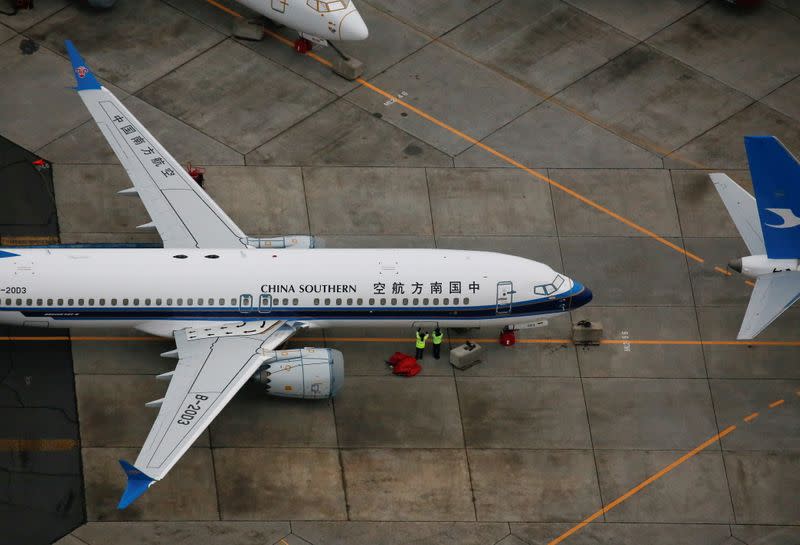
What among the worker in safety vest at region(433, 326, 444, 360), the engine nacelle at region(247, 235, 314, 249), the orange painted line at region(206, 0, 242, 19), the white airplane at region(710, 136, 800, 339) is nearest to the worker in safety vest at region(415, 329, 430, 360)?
the worker in safety vest at region(433, 326, 444, 360)

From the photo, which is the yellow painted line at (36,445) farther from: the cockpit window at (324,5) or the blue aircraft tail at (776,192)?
the blue aircraft tail at (776,192)

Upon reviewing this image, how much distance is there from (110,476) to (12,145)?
1777cm

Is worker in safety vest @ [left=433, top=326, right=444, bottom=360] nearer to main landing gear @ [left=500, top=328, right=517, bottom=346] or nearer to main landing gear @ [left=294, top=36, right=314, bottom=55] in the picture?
main landing gear @ [left=500, top=328, right=517, bottom=346]

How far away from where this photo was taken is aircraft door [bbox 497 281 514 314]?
147 feet

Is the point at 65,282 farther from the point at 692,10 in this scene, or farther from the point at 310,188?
the point at 692,10

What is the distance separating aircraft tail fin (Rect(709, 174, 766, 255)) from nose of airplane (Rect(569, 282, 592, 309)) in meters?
5.97

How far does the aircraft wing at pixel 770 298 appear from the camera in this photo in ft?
137

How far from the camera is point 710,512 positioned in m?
42.2

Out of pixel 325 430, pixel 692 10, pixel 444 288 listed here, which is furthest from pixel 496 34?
pixel 325 430

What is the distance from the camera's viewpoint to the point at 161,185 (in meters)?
47.3

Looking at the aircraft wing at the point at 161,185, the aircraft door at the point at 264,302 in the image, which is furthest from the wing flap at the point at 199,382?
the aircraft wing at the point at 161,185

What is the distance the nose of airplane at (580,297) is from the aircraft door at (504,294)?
2.44 meters

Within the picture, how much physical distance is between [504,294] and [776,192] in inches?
393

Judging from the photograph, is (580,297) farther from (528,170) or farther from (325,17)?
(325,17)
